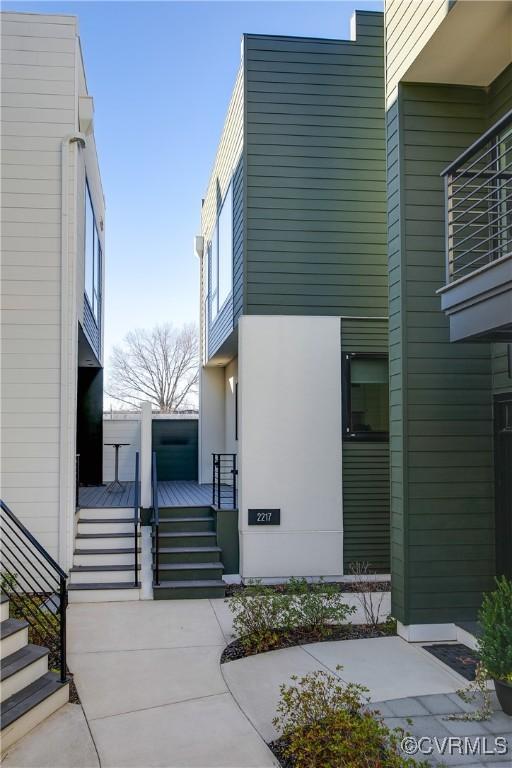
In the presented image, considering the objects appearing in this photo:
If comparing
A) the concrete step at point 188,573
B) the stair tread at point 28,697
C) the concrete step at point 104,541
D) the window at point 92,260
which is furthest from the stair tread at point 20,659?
the window at point 92,260

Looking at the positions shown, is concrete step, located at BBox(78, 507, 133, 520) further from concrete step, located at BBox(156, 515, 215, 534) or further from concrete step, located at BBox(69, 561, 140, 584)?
concrete step, located at BBox(69, 561, 140, 584)

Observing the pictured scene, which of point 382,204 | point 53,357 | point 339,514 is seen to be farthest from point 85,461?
point 382,204

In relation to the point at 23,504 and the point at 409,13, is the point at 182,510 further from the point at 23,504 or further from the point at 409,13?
the point at 409,13

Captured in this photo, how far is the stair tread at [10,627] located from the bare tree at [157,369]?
86.5 feet

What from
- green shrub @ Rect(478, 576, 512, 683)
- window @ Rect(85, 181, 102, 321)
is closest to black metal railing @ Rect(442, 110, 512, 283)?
green shrub @ Rect(478, 576, 512, 683)

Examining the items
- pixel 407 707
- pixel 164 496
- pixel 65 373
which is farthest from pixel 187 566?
pixel 407 707

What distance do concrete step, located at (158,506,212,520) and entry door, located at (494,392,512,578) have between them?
394 cm

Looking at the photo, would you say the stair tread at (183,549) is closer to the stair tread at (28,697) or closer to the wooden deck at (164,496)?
the wooden deck at (164,496)

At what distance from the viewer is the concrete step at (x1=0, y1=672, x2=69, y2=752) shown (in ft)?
12.0

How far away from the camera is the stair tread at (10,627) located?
4.32 m

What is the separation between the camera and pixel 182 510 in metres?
8.37

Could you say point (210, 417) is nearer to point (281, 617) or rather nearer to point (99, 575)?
point (99, 575)

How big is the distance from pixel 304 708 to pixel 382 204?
6.21 meters

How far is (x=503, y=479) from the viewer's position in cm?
545
